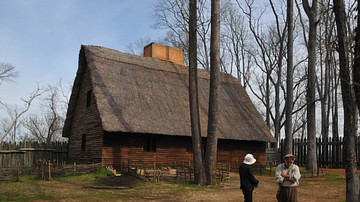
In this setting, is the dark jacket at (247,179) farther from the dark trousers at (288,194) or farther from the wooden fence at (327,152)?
the wooden fence at (327,152)

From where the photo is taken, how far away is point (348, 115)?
8.58 metres

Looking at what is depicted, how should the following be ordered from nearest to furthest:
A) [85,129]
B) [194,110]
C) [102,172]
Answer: [194,110], [102,172], [85,129]

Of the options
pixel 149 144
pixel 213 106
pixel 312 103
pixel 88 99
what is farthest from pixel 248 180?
pixel 88 99

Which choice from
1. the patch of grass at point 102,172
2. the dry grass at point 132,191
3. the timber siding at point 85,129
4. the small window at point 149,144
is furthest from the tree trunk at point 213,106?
the timber siding at point 85,129

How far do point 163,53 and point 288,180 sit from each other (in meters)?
20.2

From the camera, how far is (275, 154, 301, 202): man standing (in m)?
7.06

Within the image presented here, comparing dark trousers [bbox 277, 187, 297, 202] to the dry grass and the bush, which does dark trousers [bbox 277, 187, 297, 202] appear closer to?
the dry grass

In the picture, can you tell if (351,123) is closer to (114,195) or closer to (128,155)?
(114,195)

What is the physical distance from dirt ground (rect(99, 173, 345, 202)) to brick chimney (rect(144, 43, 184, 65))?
41.4ft

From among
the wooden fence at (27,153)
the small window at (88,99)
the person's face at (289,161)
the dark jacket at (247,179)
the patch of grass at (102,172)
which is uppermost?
the small window at (88,99)

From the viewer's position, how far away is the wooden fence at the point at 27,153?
2022cm

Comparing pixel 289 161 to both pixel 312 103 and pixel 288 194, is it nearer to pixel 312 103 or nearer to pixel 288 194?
pixel 288 194

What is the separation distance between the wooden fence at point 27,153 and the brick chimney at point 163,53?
9.44 m

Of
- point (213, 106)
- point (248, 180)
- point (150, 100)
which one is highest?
point (150, 100)
